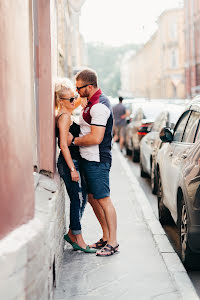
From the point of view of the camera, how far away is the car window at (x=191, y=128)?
23.8ft

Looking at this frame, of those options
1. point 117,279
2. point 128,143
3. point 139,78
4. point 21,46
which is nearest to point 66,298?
point 117,279

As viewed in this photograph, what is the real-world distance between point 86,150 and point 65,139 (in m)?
0.27

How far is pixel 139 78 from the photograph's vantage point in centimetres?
11950

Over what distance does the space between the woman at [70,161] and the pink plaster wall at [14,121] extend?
1.74 metres

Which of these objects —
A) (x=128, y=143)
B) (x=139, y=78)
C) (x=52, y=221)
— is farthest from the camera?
(x=139, y=78)

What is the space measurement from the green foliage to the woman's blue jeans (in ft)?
463

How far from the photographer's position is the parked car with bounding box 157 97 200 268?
6.08 metres

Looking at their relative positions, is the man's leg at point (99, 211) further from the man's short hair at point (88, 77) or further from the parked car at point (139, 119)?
the parked car at point (139, 119)

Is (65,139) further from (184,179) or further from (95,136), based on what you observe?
(184,179)

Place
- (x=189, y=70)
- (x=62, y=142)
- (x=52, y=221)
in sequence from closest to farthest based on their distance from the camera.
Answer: (x=52, y=221) < (x=62, y=142) < (x=189, y=70)

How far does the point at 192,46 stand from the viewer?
56.3 meters

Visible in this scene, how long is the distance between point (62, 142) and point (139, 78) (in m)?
114

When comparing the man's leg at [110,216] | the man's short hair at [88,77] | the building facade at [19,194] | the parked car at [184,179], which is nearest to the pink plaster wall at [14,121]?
the building facade at [19,194]

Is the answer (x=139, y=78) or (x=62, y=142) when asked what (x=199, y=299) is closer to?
(x=62, y=142)
